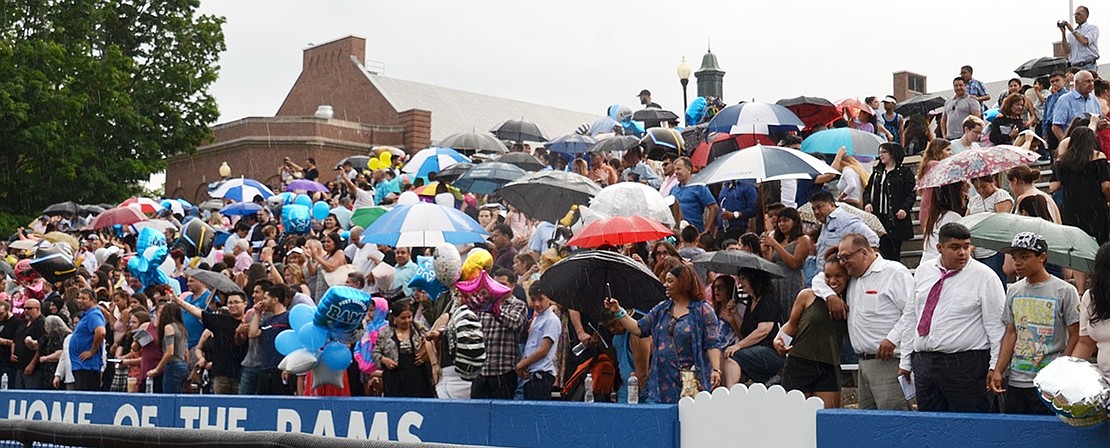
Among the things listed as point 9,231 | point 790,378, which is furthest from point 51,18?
point 790,378

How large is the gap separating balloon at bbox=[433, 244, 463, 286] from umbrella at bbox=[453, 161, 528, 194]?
264 inches

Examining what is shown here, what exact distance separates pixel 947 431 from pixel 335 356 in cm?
641

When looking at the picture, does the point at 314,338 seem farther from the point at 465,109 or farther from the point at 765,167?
the point at 465,109

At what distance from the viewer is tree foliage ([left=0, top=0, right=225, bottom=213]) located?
1620 inches

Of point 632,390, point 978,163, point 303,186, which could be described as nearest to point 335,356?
point 632,390

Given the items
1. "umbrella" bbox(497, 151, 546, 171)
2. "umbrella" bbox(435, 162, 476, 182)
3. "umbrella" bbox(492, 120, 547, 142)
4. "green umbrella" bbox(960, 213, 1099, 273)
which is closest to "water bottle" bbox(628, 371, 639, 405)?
"green umbrella" bbox(960, 213, 1099, 273)

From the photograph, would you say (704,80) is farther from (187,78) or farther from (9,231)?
(9,231)

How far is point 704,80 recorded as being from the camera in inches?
2213

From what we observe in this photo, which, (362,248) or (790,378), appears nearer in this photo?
(790,378)

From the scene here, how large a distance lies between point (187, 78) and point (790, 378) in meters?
39.3

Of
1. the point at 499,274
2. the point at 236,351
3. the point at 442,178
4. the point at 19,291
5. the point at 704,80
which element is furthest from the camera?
the point at 704,80

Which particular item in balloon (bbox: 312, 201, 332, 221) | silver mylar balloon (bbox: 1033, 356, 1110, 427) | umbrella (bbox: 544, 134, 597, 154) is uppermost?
umbrella (bbox: 544, 134, 597, 154)

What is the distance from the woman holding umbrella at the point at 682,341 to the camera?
9.73m

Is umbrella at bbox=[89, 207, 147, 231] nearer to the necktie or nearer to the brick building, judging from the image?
the brick building
